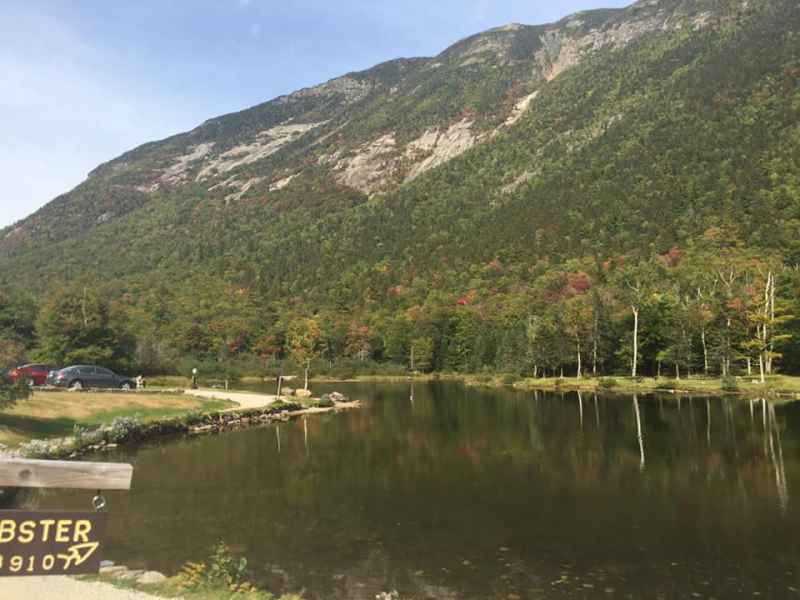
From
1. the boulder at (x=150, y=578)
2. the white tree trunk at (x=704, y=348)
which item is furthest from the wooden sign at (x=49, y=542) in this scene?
the white tree trunk at (x=704, y=348)

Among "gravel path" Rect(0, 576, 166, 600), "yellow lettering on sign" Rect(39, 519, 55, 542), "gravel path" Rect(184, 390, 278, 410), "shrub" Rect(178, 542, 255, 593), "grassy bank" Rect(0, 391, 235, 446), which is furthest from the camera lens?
"gravel path" Rect(184, 390, 278, 410)

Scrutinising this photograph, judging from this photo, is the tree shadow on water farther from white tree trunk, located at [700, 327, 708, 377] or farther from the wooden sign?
white tree trunk, located at [700, 327, 708, 377]

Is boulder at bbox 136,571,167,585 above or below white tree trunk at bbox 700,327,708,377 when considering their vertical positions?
below

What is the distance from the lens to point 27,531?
5543mm

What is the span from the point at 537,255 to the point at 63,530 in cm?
12556

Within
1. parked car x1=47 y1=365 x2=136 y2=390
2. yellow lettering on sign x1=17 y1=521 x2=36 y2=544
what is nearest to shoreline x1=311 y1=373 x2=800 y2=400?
parked car x1=47 y1=365 x2=136 y2=390

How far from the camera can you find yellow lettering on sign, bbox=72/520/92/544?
5.68 m

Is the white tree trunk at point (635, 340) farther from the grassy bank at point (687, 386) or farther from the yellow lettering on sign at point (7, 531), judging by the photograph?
the yellow lettering on sign at point (7, 531)

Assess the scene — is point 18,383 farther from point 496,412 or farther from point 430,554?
point 496,412

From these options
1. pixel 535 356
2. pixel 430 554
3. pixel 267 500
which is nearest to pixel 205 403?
pixel 267 500

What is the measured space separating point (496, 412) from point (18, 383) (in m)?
30.9

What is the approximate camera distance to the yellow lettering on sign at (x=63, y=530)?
5617mm

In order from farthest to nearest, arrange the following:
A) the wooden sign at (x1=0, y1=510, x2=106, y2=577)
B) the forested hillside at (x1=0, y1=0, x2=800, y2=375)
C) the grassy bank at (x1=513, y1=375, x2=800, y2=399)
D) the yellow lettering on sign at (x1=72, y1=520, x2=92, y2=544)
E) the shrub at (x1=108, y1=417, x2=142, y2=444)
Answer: the forested hillside at (x1=0, y1=0, x2=800, y2=375)
the grassy bank at (x1=513, y1=375, x2=800, y2=399)
the shrub at (x1=108, y1=417, x2=142, y2=444)
the yellow lettering on sign at (x1=72, y1=520, x2=92, y2=544)
the wooden sign at (x1=0, y1=510, x2=106, y2=577)

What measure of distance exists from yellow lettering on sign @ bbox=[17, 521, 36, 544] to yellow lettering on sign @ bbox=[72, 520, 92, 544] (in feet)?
1.16
